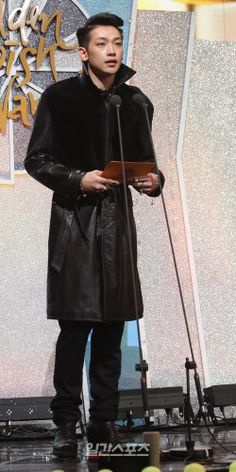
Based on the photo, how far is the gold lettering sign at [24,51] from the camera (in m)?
4.54

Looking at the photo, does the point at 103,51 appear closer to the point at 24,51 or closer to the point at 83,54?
the point at 83,54

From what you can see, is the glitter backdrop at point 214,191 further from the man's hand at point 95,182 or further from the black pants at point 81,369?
the man's hand at point 95,182

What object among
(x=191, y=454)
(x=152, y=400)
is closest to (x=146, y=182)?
(x=191, y=454)

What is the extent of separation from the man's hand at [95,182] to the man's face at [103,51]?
1.36 feet

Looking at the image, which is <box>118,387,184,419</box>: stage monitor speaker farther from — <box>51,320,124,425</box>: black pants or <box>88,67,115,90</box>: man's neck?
<box>88,67,115,90</box>: man's neck

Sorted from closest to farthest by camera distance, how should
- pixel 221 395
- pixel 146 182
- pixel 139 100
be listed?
pixel 139 100 → pixel 146 182 → pixel 221 395

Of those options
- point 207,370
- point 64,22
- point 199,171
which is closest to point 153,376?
point 207,370

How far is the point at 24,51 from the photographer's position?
457 cm

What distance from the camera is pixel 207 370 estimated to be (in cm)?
463

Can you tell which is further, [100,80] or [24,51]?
[24,51]

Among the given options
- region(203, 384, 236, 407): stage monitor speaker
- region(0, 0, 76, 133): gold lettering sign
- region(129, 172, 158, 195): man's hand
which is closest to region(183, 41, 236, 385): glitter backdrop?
region(203, 384, 236, 407): stage monitor speaker

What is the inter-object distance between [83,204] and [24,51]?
1526mm

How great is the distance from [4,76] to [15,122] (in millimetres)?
226

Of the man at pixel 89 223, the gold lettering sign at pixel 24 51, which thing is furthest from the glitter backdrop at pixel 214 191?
the man at pixel 89 223
